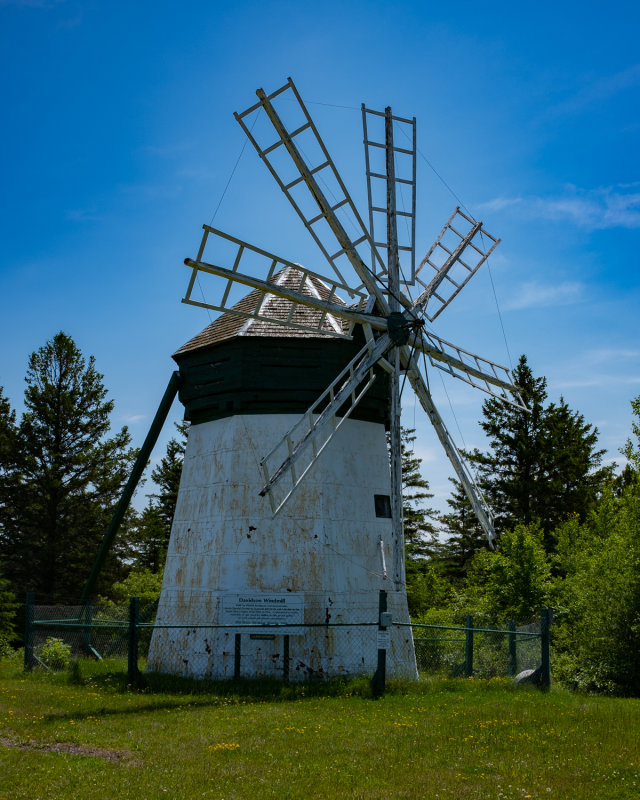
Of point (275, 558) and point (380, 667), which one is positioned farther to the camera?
point (275, 558)

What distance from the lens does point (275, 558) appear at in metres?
13.7

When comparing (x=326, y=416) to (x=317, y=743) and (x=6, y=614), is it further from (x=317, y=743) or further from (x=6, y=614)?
(x=6, y=614)

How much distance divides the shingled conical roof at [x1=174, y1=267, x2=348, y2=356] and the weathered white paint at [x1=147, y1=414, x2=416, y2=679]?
1823mm

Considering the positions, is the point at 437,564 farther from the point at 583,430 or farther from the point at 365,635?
the point at 365,635

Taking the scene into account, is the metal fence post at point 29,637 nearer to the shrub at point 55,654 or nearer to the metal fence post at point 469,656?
the shrub at point 55,654

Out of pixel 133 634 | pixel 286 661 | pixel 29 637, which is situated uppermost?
pixel 133 634

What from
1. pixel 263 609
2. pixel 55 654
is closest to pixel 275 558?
pixel 263 609

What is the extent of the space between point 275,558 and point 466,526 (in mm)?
28465

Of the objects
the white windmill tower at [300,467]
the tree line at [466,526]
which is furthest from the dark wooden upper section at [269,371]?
the tree line at [466,526]

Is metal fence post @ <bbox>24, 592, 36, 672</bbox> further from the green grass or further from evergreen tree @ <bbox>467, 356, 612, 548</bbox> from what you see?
evergreen tree @ <bbox>467, 356, 612, 548</bbox>

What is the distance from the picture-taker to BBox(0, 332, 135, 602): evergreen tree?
96.2ft

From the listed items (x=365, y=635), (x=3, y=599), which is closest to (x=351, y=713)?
(x=365, y=635)

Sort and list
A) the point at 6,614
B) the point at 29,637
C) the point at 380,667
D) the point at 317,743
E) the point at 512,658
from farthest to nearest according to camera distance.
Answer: the point at 6,614
the point at 29,637
the point at 512,658
the point at 380,667
the point at 317,743

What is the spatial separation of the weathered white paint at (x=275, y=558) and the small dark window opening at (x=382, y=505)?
13 cm
